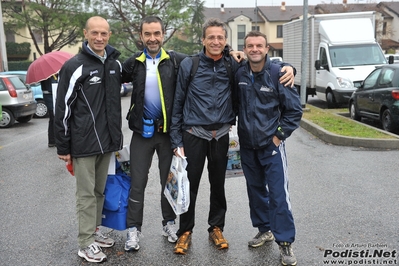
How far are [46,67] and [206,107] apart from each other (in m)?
5.51

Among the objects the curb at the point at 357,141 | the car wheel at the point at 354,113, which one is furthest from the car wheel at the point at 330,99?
the curb at the point at 357,141

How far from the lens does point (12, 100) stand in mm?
13766

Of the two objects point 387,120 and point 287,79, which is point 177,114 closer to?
point 287,79

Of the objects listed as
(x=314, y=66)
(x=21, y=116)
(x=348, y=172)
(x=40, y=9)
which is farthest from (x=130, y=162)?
(x=40, y=9)

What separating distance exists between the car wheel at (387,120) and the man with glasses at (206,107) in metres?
7.04

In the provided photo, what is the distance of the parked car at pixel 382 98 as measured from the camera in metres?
10.2

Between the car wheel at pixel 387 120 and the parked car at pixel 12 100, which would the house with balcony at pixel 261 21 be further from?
A: the car wheel at pixel 387 120

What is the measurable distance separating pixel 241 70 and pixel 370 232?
83.9 inches

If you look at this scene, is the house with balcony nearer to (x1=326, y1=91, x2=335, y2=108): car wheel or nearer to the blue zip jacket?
(x1=326, y1=91, x2=335, y2=108): car wheel

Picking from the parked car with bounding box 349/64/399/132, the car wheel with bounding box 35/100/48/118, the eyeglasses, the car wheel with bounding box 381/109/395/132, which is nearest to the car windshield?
the parked car with bounding box 349/64/399/132

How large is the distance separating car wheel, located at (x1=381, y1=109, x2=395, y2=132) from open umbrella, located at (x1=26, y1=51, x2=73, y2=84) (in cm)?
704

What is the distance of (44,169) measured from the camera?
315 inches

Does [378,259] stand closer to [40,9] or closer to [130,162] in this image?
[130,162]

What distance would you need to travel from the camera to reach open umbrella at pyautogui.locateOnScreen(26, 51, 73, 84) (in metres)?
8.63
